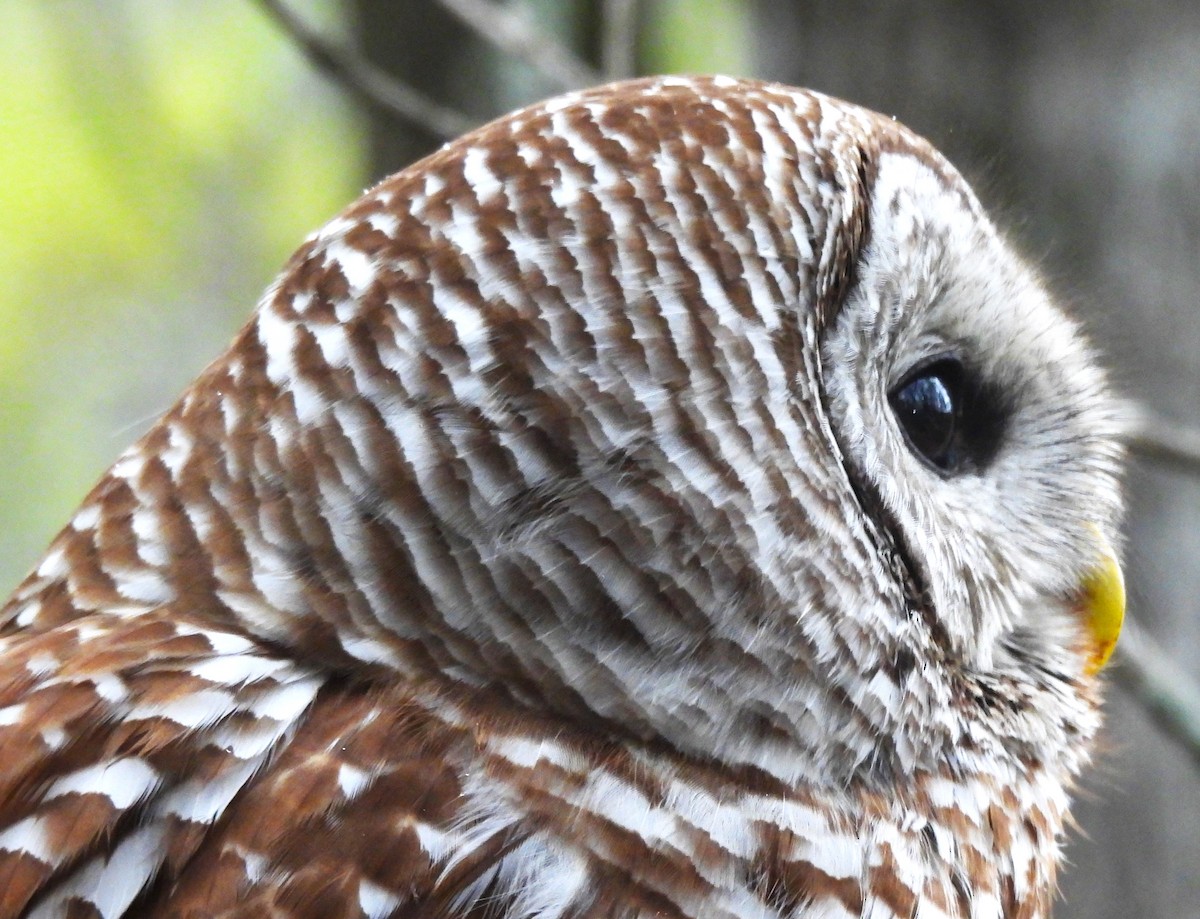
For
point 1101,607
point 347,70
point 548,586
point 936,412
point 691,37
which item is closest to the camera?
point 548,586

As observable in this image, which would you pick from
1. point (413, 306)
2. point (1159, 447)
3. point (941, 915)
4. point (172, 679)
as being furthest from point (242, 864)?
point (1159, 447)

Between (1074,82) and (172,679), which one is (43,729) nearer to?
(172,679)

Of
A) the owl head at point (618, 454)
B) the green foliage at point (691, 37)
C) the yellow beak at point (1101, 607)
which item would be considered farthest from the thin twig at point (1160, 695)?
the green foliage at point (691, 37)

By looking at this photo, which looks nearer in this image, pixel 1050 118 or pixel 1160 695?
pixel 1160 695

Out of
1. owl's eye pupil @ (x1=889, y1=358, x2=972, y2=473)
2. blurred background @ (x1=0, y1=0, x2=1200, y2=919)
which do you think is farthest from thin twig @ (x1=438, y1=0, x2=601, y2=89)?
owl's eye pupil @ (x1=889, y1=358, x2=972, y2=473)

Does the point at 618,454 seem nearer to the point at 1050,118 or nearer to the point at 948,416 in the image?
the point at 948,416

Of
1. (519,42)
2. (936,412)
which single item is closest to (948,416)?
(936,412)
